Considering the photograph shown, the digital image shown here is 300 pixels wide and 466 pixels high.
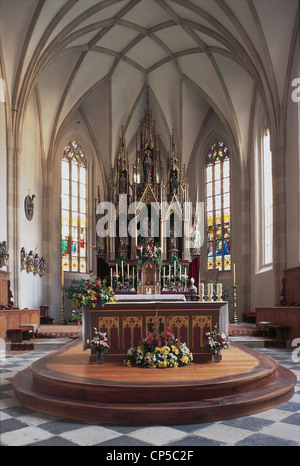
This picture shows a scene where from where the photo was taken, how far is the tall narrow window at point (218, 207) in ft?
70.2

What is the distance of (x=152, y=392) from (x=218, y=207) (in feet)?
54.3

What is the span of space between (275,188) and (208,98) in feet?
23.3

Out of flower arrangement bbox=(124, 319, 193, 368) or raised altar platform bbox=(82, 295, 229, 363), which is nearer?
flower arrangement bbox=(124, 319, 193, 368)

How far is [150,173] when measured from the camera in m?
20.4

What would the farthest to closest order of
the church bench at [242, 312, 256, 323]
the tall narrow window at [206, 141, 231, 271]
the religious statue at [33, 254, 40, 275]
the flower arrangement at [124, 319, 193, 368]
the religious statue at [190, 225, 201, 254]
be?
the tall narrow window at [206, 141, 231, 271], the religious statue at [190, 225, 201, 254], the church bench at [242, 312, 256, 323], the religious statue at [33, 254, 40, 275], the flower arrangement at [124, 319, 193, 368]

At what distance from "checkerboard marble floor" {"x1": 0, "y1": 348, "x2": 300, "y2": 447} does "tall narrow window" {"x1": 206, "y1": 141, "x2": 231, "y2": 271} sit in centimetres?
1535

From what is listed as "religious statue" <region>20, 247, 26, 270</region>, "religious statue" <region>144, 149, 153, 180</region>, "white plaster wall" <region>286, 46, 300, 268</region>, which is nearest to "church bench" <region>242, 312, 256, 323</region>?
"white plaster wall" <region>286, 46, 300, 268</region>

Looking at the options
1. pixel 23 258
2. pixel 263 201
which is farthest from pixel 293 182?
pixel 23 258

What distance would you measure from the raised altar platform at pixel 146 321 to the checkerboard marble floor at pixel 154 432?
2.36 meters

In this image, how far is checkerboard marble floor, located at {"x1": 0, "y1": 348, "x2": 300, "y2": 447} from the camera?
487 centimetres

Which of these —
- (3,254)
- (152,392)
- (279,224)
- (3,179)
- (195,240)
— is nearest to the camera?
(152,392)

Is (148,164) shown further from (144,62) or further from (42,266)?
(42,266)

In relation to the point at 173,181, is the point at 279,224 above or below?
below
